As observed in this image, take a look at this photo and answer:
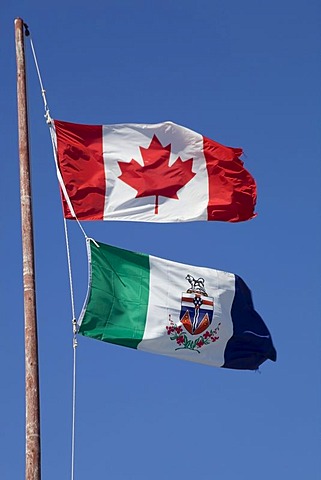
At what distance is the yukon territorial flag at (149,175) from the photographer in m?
18.5

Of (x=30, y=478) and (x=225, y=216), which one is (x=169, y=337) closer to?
(x=225, y=216)

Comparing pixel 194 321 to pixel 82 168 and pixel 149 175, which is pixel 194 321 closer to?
pixel 149 175

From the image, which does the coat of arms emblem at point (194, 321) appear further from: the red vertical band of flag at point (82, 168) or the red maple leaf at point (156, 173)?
the red vertical band of flag at point (82, 168)

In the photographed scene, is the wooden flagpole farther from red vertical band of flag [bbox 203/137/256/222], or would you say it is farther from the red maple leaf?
red vertical band of flag [bbox 203/137/256/222]

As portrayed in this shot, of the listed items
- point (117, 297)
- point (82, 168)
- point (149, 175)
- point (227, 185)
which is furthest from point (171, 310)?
point (227, 185)

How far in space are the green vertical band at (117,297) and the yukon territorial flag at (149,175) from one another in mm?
830

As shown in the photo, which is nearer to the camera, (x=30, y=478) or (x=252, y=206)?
(x=30, y=478)

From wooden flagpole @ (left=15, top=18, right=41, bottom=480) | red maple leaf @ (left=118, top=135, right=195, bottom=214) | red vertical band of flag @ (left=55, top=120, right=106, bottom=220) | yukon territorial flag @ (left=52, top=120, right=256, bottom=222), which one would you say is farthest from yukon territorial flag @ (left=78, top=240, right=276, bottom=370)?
wooden flagpole @ (left=15, top=18, right=41, bottom=480)

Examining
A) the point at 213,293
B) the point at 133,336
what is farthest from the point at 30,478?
the point at 213,293

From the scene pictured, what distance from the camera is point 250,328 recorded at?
19.6 m

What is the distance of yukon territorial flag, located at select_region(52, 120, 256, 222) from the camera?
18.5 meters

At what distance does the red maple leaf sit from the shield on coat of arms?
59.8 inches

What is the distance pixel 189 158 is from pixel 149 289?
3.16m

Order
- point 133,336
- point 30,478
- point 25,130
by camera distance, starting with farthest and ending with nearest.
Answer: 1. point 133,336
2. point 25,130
3. point 30,478
